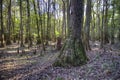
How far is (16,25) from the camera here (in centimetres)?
3731

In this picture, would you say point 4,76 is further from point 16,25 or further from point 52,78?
point 16,25

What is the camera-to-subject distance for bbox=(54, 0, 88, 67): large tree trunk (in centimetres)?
873

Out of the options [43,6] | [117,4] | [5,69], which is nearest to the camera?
[5,69]

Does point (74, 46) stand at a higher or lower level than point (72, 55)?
higher

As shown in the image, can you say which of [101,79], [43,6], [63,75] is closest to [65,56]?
[63,75]

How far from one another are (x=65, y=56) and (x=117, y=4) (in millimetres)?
18338

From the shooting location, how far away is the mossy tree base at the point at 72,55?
28.6 feet

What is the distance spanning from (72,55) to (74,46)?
0.45 m

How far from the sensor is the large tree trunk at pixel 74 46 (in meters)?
8.73

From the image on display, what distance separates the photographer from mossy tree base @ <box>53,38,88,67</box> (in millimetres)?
8711

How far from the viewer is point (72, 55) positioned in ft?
28.8

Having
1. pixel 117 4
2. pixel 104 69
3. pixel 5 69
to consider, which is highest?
pixel 117 4

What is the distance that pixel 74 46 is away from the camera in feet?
29.2

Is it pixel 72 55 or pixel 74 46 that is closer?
pixel 72 55
